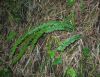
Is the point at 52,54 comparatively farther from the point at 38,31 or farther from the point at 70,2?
the point at 70,2

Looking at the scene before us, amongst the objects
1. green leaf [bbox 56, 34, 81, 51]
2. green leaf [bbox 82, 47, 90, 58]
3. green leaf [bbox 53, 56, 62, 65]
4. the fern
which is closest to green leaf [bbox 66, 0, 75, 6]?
the fern

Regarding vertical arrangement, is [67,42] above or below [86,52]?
above

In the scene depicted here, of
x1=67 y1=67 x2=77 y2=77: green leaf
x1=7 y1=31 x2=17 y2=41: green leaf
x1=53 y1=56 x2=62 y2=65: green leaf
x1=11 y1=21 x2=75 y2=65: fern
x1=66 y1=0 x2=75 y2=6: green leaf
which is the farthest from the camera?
x1=7 y1=31 x2=17 y2=41: green leaf

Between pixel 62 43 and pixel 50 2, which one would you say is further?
pixel 50 2

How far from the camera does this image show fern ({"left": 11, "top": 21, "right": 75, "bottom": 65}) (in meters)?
4.14

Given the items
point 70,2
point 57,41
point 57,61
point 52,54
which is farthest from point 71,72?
point 70,2

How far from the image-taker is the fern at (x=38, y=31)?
4145mm

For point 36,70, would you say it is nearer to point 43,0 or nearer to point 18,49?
point 18,49

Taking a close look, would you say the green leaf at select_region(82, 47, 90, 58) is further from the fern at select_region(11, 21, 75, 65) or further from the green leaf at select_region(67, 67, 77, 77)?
the fern at select_region(11, 21, 75, 65)

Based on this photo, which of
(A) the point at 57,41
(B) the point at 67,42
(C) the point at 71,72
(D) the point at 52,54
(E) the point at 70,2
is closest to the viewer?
(C) the point at 71,72

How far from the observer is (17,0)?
5055 millimetres

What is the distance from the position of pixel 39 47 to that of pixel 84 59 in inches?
35.8

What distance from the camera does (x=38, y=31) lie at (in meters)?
4.27

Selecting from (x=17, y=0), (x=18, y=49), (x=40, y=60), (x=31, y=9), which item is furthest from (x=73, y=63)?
(x=17, y=0)
